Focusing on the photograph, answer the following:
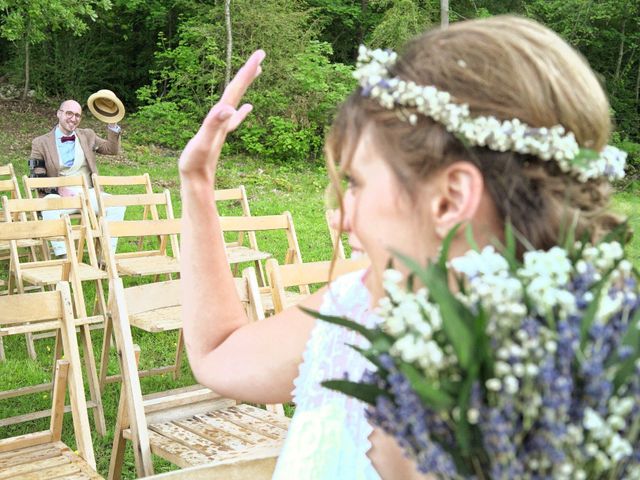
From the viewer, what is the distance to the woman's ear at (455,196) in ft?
2.87

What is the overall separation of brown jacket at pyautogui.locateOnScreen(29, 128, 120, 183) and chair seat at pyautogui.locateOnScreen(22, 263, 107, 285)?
2.87m

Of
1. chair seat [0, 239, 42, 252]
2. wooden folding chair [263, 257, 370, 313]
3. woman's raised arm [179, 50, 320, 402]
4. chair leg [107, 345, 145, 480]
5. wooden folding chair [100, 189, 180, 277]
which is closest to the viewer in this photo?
woman's raised arm [179, 50, 320, 402]

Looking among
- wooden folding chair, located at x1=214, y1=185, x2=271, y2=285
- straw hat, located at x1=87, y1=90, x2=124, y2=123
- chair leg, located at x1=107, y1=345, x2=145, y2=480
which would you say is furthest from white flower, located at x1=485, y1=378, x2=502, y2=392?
straw hat, located at x1=87, y1=90, x2=124, y2=123

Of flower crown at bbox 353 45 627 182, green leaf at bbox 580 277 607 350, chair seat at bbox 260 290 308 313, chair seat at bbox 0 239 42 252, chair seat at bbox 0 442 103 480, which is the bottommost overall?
chair seat at bbox 0 442 103 480

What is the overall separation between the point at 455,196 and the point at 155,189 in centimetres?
1171

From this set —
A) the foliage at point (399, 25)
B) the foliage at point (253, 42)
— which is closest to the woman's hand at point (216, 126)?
the foliage at point (253, 42)

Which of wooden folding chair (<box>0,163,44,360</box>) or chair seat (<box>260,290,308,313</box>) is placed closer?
chair seat (<box>260,290,308,313</box>)

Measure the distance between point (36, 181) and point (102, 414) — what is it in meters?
3.37

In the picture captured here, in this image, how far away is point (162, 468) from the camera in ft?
14.0

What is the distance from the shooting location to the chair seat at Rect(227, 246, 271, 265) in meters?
6.11

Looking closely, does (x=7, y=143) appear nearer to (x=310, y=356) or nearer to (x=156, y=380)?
(x=156, y=380)

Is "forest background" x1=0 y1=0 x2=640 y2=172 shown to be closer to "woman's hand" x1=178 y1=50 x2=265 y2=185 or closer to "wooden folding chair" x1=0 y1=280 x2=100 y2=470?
"wooden folding chair" x1=0 y1=280 x2=100 y2=470

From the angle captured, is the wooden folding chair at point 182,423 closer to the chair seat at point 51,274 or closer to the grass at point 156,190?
the grass at point 156,190

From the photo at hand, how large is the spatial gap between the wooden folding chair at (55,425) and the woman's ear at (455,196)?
7.77ft
